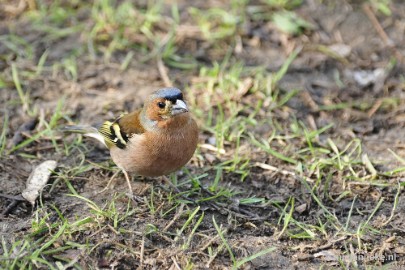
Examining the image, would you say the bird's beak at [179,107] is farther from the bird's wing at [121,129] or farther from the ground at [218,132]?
the ground at [218,132]

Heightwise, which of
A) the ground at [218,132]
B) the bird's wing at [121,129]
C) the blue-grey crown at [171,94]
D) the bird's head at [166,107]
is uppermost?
the blue-grey crown at [171,94]

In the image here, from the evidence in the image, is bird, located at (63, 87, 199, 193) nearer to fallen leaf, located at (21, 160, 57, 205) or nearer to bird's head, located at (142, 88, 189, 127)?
bird's head, located at (142, 88, 189, 127)

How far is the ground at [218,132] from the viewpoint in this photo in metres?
4.30

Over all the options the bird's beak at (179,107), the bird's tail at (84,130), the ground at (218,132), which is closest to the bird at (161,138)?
the bird's beak at (179,107)

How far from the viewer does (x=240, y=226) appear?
4.62m

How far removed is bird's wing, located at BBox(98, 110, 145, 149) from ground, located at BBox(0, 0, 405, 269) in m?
0.30

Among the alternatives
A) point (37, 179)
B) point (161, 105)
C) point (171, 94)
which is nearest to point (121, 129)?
point (161, 105)

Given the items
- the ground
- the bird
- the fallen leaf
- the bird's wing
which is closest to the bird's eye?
the bird

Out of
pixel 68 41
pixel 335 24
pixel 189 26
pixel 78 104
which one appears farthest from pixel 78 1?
pixel 335 24

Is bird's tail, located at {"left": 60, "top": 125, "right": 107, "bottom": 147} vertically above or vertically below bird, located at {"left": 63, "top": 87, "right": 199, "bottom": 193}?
below

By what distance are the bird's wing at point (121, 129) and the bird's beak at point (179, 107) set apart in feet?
1.02

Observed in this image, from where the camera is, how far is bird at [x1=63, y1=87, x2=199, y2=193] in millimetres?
4609

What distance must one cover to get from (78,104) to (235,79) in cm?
160

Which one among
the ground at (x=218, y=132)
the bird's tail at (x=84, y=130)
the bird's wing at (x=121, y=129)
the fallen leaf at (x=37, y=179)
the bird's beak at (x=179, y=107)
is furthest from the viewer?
the bird's tail at (x=84, y=130)
